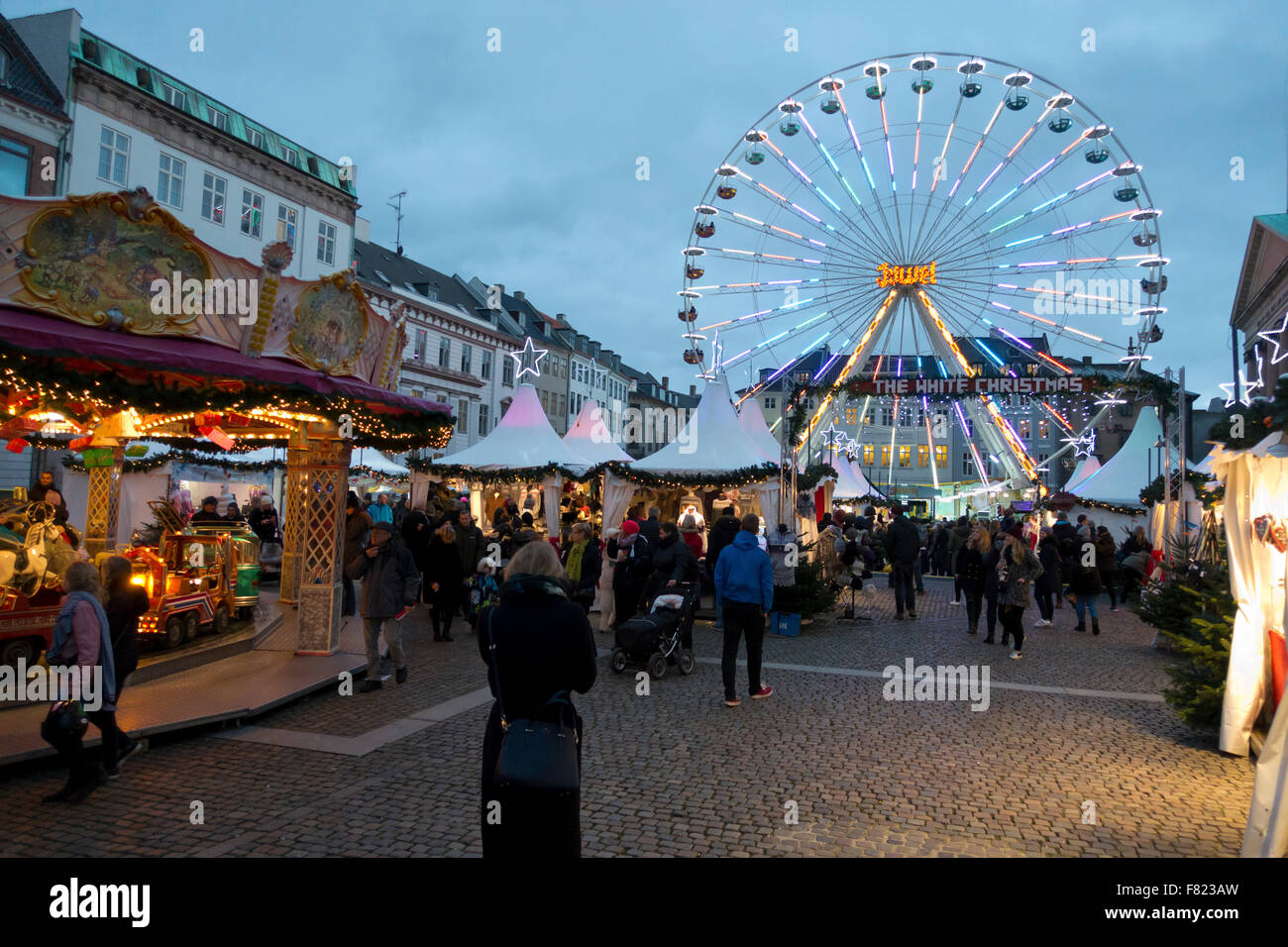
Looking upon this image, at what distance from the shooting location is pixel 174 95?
26906 mm

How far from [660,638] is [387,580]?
3066 millimetres

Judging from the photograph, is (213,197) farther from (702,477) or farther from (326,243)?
(702,477)

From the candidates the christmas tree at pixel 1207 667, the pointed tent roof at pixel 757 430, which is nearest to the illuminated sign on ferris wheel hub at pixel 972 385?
the pointed tent roof at pixel 757 430

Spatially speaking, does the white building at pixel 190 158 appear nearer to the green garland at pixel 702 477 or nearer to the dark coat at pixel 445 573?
the green garland at pixel 702 477

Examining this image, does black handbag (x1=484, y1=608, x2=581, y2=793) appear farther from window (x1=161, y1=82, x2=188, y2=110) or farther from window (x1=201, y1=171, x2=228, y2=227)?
window (x1=161, y1=82, x2=188, y2=110)

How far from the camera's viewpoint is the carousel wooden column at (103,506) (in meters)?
11.6

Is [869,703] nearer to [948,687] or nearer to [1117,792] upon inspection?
[948,687]

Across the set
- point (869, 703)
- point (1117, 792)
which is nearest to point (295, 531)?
point (869, 703)

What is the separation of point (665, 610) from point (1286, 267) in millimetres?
33651

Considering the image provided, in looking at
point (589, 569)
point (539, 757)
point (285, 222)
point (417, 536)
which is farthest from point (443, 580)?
point (285, 222)

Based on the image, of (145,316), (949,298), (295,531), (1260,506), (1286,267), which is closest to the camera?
(1260,506)

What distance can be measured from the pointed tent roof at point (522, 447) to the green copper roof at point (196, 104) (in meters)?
14.7
